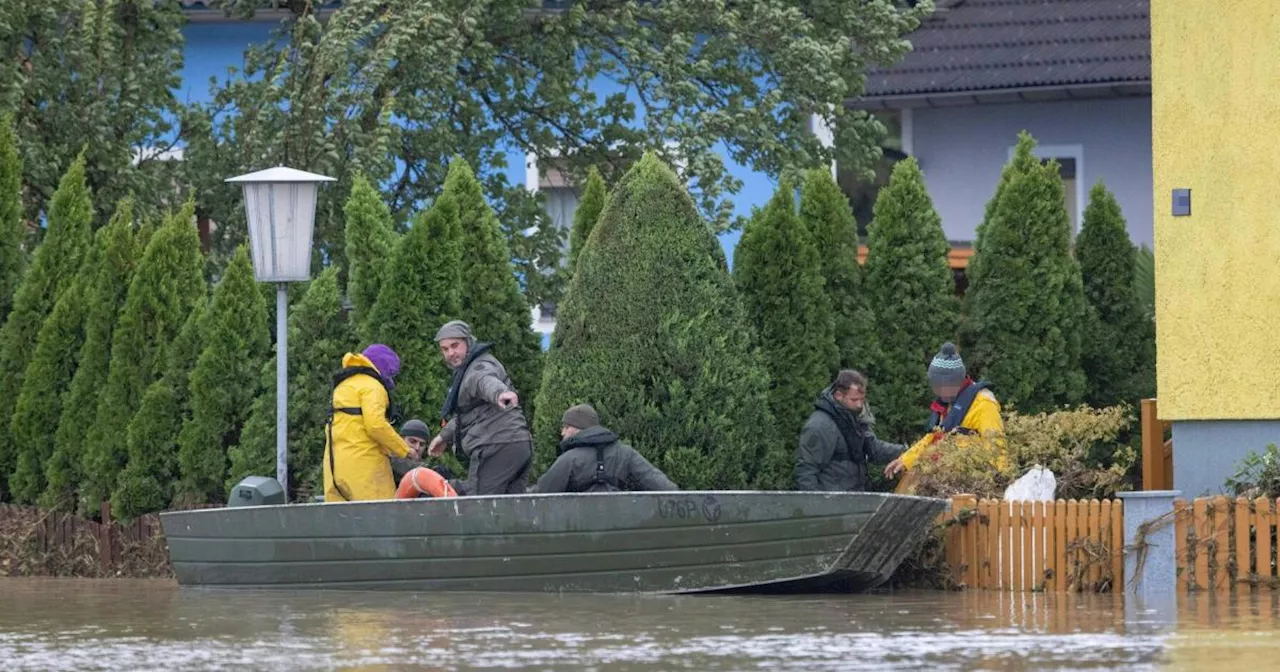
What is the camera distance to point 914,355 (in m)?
18.6

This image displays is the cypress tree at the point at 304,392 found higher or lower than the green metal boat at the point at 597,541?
higher

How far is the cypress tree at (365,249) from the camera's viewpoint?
1820 centimetres

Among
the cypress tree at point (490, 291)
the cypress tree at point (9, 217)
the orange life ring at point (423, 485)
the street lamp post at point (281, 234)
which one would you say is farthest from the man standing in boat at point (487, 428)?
the cypress tree at point (9, 217)

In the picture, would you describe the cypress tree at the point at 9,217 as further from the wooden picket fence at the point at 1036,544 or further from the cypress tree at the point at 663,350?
the wooden picket fence at the point at 1036,544

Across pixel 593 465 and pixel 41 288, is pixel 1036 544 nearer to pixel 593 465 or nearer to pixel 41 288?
pixel 593 465

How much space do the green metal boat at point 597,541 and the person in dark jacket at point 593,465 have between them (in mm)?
565

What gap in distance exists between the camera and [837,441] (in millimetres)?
16734

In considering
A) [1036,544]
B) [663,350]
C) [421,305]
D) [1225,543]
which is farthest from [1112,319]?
[421,305]

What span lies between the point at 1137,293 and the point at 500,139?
23.6 feet

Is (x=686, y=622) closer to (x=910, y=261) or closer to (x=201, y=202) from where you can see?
(x=910, y=261)

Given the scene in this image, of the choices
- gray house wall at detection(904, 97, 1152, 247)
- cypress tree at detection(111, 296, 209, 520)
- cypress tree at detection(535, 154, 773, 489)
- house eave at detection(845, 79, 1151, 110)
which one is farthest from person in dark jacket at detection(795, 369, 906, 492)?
gray house wall at detection(904, 97, 1152, 247)

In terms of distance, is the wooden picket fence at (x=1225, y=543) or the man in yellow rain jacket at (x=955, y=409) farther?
the man in yellow rain jacket at (x=955, y=409)

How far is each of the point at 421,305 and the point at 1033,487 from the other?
15.9ft

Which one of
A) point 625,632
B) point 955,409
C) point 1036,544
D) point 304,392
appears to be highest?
point 304,392
